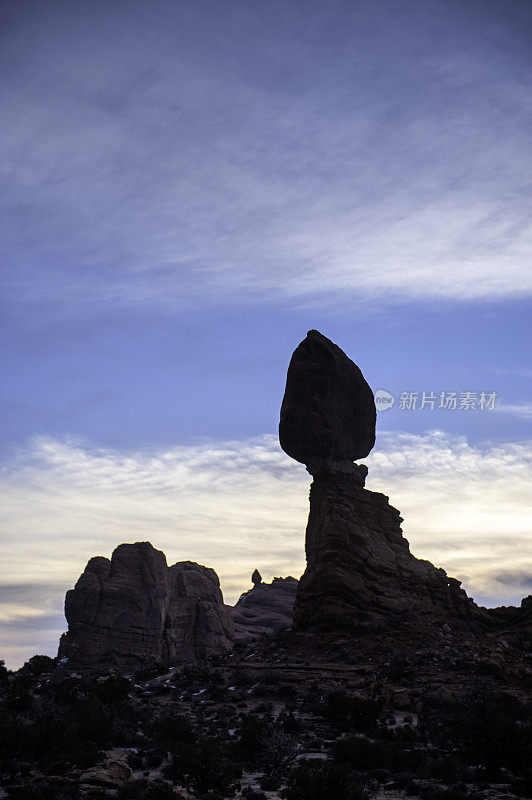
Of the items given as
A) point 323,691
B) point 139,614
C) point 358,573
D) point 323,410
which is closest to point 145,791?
point 323,691

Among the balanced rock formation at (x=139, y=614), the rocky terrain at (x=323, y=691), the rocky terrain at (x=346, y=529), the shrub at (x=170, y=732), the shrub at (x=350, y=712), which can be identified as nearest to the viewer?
the rocky terrain at (x=323, y=691)

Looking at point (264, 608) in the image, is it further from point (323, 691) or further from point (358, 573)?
point (323, 691)

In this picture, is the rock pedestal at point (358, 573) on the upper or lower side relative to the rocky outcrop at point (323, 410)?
lower

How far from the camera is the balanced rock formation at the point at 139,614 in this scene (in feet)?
250

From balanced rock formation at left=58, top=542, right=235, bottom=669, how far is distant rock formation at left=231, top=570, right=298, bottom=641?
6.71m

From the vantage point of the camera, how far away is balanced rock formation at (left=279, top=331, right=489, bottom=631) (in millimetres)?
45719

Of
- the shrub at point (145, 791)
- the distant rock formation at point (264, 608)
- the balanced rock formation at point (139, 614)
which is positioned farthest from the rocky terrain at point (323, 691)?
the distant rock formation at point (264, 608)

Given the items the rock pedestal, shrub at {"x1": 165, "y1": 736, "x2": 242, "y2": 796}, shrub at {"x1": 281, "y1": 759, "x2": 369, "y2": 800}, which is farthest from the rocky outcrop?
shrub at {"x1": 281, "y1": 759, "x2": 369, "y2": 800}

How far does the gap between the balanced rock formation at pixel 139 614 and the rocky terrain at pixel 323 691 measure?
389mm

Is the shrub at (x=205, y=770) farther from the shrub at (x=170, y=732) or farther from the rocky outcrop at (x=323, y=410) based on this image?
the rocky outcrop at (x=323, y=410)

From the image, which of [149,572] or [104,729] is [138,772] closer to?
[104,729]

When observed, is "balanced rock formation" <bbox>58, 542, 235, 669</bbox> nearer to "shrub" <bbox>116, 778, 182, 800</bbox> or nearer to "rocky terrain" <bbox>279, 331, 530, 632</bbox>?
"rocky terrain" <bbox>279, 331, 530, 632</bbox>

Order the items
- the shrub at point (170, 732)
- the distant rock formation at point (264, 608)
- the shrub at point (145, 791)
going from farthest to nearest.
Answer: the distant rock formation at point (264, 608) → the shrub at point (170, 732) → the shrub at point (145, 791)

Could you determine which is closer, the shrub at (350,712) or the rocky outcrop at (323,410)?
the shrub at (350,712)
